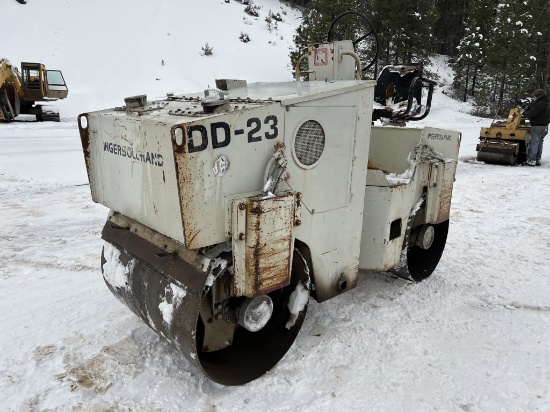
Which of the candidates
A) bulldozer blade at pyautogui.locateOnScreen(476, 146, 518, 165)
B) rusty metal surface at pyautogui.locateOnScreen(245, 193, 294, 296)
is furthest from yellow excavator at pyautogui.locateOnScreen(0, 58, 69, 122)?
rusty metal surface at pyautogui.locateOnScreen(245, 193, 294, 296)

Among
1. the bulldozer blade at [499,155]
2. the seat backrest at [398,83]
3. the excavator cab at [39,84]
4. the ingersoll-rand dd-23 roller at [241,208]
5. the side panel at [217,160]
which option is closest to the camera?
the side panel at [217,160]

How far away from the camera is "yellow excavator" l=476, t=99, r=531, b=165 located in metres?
10.9

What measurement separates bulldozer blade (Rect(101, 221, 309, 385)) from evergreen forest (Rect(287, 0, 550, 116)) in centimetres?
1856

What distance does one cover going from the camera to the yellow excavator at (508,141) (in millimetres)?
10945

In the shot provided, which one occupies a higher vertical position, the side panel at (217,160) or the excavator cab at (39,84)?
the side panel at (217,160)

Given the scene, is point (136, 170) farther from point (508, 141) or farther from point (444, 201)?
point (508, 141)

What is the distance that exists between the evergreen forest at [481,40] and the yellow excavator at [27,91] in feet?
34.3

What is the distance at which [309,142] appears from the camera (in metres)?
2.87

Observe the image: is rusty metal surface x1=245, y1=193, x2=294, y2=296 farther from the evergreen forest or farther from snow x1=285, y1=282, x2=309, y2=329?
the evergreen forest

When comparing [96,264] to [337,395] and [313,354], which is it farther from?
[337,395]

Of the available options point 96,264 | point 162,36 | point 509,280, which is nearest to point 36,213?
point 96,264

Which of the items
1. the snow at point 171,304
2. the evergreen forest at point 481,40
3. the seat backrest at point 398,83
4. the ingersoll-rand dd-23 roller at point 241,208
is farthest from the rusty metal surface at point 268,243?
the evergreen forest at point 481,40

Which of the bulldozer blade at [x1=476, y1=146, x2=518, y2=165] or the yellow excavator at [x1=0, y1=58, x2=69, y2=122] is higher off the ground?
the yellow excavator at [x1=0, y1=58, x2=69, y2=122]

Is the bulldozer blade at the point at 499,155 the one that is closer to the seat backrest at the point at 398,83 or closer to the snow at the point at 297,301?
the seat backrest at the point at 398,83
